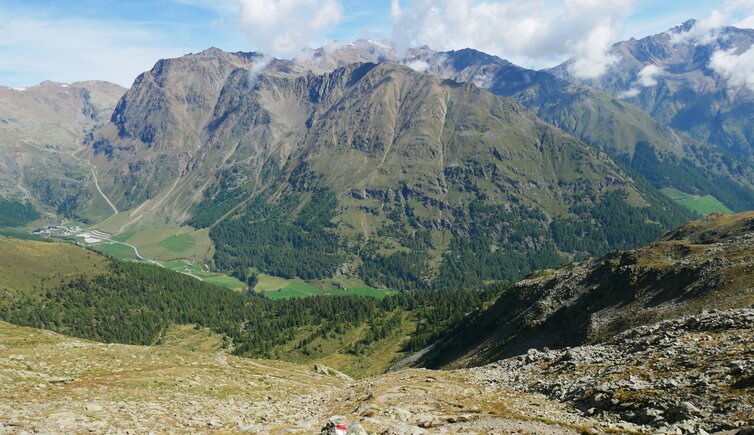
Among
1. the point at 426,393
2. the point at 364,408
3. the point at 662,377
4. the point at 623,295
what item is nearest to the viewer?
the point at 662,377

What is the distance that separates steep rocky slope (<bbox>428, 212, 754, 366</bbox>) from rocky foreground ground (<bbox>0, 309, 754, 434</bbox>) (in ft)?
66.7

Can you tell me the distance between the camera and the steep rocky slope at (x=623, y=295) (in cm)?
7369

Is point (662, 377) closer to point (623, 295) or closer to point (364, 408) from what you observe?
point (364, 408)

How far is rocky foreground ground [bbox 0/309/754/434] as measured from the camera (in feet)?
110

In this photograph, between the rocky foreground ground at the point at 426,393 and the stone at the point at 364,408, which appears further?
the stone at the point at 364,408

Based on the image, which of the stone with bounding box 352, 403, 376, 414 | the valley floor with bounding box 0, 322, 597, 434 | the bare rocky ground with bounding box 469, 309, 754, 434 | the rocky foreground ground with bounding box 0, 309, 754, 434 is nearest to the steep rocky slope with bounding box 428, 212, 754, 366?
the bare rocky ground with bounding box 469, 309, 754, 434

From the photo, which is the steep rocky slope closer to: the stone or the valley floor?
the valley floor

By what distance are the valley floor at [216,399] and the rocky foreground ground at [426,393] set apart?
0.47 feet

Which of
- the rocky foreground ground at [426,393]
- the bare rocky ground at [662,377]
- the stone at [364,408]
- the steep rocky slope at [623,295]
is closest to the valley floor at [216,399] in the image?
the stone at [364,408]

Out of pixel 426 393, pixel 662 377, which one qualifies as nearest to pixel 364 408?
pixel 426 393

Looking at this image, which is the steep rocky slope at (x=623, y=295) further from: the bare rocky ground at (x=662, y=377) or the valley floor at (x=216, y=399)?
the valley floor at (x=216, y=399)

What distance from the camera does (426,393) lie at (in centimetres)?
5250

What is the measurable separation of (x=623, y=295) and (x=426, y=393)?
2199 inches

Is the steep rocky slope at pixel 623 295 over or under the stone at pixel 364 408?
over
